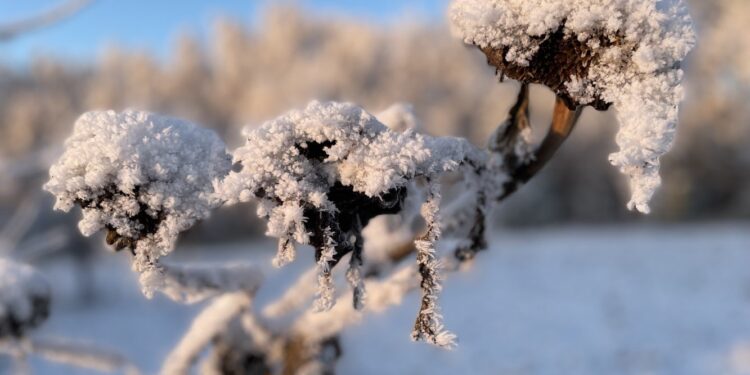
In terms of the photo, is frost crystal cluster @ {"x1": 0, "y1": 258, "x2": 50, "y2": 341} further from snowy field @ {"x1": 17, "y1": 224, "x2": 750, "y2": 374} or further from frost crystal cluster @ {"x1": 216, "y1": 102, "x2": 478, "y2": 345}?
snowy field @ {"x1": 17, "y1": 224, "x2": 750, "y2": 374}

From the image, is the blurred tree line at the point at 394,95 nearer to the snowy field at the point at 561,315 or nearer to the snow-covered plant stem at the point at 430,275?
the snowy field at the point at 561,315

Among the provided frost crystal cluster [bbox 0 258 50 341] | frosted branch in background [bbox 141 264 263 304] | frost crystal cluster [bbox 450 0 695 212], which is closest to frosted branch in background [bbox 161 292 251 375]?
frosted branch in background [bbox 141 264 263 304]

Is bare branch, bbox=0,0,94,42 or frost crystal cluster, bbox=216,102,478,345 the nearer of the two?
frost crystal cluster, bbox=216,102,478,345

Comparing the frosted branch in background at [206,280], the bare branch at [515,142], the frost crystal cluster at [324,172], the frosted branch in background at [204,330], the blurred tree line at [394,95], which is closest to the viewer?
the frost crystal cluster at [324,172]

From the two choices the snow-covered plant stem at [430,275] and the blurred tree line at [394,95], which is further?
the blurred tree line at [394,95]

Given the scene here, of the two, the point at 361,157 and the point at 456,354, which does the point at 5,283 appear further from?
the point at 456,354

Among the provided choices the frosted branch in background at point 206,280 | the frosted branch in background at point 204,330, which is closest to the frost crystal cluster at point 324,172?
the frosted branch in background at point 206,280

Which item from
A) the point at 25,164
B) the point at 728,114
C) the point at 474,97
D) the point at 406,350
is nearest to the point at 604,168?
the point at 728,114
